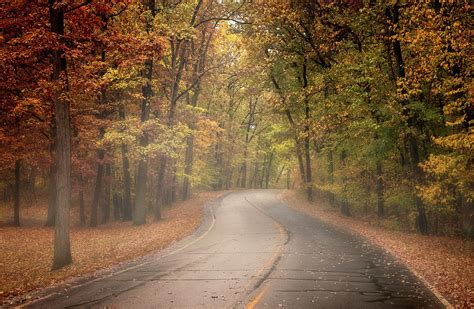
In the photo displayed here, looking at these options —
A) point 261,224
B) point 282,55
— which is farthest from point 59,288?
point 282,55

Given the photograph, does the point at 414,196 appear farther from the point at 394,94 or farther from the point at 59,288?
the point at 59,288

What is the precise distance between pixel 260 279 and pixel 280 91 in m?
21.7

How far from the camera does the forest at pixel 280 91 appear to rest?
12109 millimetres

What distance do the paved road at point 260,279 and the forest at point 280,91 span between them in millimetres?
3669

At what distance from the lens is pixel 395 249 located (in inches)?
535

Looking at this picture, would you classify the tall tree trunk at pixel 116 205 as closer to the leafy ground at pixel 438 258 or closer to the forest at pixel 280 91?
the forest at pixel 280 91

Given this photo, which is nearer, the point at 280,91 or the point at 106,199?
the point at 106,199

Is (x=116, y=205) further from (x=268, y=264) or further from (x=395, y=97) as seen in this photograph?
(x=395, y=97)

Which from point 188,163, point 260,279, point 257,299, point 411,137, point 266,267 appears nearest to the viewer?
point 257,299

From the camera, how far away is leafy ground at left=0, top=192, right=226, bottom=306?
10.6 m

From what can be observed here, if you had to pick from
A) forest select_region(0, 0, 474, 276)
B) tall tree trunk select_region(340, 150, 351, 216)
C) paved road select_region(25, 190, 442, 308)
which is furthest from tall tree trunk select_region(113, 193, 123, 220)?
tall tree trunk select_region(340, 150, 351, 216)

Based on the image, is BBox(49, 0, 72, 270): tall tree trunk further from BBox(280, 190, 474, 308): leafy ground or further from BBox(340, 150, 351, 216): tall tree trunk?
BBox(340, 150, 351, 216): tall tree trunk


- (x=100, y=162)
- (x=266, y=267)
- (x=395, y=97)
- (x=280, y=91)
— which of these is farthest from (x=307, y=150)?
(x=266, y=267)

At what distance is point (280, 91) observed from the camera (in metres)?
29.3
